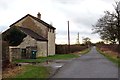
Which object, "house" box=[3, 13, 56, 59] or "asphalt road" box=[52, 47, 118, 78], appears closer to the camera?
"asphalt road" box=[52, 47, 118, 78]

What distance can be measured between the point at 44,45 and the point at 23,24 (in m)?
6.99

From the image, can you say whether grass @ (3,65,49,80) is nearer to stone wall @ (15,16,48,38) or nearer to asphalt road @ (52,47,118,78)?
asphalt road @ (52,47,118,78)

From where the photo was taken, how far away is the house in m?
43.5

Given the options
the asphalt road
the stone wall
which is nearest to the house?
the stone wall

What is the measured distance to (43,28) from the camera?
2226 inches

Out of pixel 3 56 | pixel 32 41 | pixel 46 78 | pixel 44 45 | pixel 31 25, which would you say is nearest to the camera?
pixel 46 78

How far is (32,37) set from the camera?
48.5 meters

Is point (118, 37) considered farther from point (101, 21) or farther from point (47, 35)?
point (47, 35)

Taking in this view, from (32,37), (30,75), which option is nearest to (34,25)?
(32,37)

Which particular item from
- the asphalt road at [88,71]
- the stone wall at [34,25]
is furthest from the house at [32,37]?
the asphalt road at [88,71]

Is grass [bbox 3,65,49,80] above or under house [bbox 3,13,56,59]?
under

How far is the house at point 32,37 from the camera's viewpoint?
43.5m

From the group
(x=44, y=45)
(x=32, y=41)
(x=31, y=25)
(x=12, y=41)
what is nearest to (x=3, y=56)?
(x=12, y=41)

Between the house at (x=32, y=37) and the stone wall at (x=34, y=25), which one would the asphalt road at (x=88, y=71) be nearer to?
the house at (x=32, y=37)
